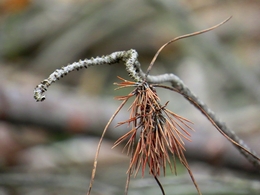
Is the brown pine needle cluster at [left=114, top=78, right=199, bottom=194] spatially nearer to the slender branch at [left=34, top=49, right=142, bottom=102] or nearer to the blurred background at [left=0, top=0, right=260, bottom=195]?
the slender branch at [left=34, top=49, right=142, bottom=102]

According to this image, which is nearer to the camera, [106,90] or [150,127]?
[150,127]

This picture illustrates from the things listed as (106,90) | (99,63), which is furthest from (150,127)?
(106,90)

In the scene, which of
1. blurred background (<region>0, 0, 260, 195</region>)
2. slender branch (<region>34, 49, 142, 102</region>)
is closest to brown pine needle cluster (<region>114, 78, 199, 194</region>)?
slender branch (<region>34, 49, 142, 102</region>)

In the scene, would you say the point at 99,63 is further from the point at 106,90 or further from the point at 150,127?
the point at 106,90

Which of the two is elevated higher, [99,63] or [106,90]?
[106,90]

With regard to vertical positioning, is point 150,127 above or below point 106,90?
below

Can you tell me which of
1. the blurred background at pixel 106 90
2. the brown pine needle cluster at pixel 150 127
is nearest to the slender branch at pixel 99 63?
the brown pine needle cluster at pixel 150 127

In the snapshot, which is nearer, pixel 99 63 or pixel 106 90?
pixel 99 63

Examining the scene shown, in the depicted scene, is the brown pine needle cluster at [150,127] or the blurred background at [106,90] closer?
the brown pine needle cluster at [150,127]

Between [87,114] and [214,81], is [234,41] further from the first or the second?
[87,114]

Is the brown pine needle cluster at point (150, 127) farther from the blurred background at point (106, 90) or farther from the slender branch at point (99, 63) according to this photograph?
the blurred background at point (106, 90)
